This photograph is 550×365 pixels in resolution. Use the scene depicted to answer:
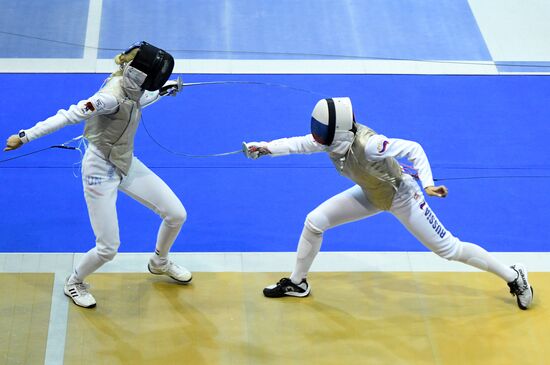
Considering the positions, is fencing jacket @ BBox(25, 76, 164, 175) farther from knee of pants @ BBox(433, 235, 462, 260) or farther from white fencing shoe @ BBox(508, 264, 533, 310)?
white fencing shoe @ BBox(508, 264, 533, 310)

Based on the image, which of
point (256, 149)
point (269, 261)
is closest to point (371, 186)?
point (256, 149)

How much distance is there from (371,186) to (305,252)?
1.85 ft

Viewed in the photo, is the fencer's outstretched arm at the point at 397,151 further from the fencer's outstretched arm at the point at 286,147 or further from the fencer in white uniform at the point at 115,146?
the fencer in white uniform at the point at 115,146

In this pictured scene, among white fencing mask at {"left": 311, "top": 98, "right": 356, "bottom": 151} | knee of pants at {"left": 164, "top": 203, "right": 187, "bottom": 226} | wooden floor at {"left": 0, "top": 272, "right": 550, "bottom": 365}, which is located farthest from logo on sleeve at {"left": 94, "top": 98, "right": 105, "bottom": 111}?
wooden floor at {"left": 0, "top": 272, "right": 550, "bottom": 365}

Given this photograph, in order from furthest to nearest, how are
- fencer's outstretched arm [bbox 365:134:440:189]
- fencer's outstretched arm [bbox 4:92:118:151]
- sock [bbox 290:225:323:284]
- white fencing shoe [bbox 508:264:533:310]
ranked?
white fencing shoe [bbox 508:264:533:310] < sock [bbox 290:225:323:284] < fencer's outstretched arm [bbox 365:134:440:189] < fencer's outstretched arm [bbox 4:92:118:151]

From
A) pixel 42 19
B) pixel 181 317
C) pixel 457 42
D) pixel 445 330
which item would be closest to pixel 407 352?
pixel 445 330

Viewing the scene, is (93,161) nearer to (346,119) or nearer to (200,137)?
(346,119)

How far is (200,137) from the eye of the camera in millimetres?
6043

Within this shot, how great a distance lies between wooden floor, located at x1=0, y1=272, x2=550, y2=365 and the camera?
14.6 ft

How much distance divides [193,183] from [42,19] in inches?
100

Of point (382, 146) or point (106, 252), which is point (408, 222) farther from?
point (106, 252)

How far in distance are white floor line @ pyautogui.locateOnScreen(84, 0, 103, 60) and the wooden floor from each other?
250 centimetres

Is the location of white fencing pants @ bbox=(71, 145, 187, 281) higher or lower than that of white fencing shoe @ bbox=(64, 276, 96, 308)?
higher

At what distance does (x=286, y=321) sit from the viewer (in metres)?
4.69
